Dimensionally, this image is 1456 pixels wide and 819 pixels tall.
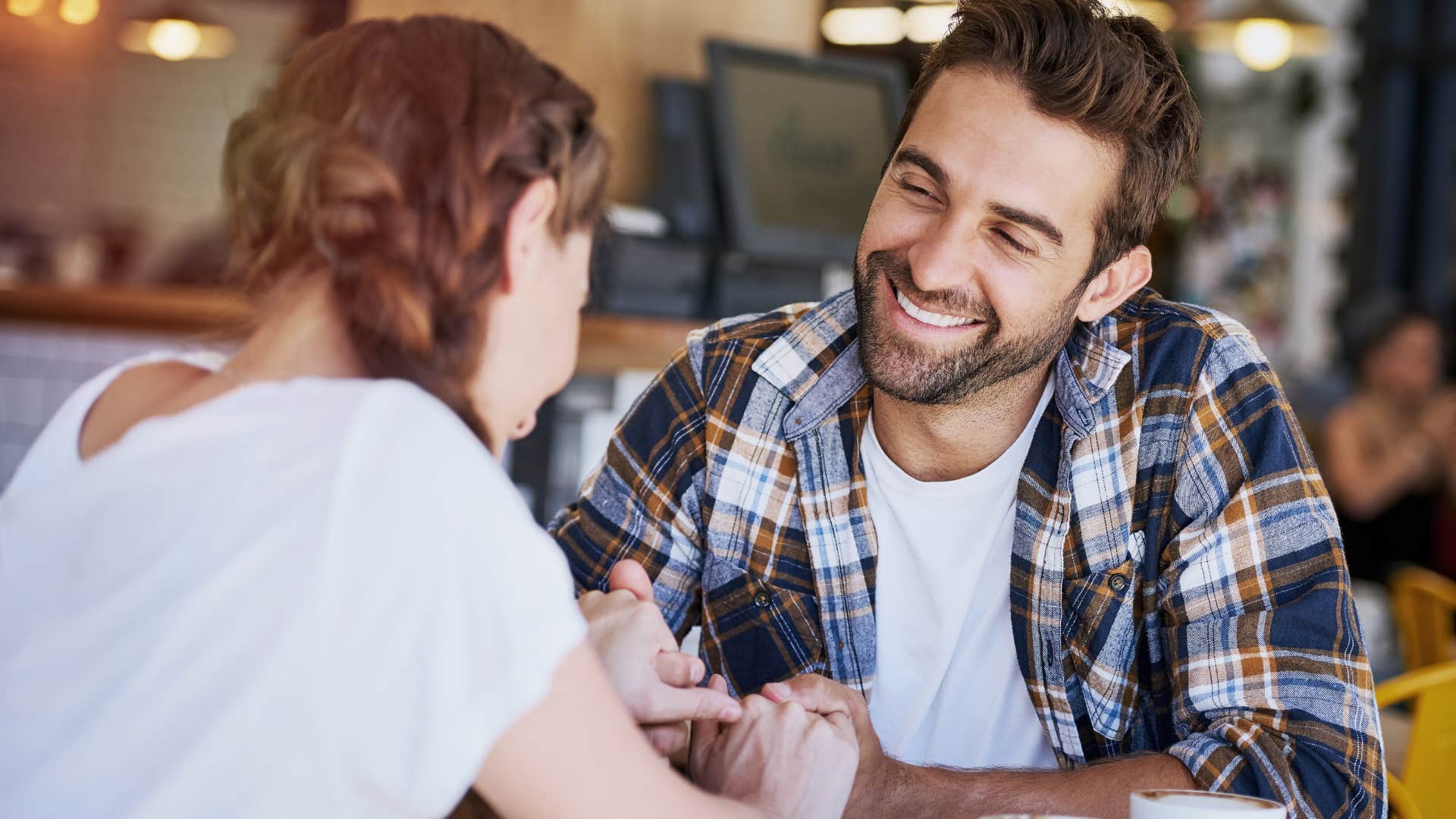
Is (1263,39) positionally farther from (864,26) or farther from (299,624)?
(299,624)

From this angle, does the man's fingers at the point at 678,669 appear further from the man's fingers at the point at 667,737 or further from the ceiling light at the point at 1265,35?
the ceiling light at the point at 1265,35

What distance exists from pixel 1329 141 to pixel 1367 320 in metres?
3.67

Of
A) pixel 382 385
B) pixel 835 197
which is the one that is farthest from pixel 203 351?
pixel 835 197

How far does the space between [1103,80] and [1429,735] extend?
82 cm

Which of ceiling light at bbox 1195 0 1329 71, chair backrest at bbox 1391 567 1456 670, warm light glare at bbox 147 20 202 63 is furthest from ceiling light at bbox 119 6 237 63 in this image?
chair backrest at bbox 1391 567 1456 670

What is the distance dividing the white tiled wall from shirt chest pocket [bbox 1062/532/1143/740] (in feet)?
11.6

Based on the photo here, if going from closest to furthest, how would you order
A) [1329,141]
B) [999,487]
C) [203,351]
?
[203,351], [999,487], [1329,141]

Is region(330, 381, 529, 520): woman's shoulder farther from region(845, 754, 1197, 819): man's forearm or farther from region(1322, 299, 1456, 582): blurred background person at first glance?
region(1322, 299, 1456, 582): blurred background person

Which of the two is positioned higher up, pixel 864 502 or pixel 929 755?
pixel 864 502

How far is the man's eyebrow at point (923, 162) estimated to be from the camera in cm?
164

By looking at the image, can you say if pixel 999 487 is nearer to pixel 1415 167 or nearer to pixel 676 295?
pixel 676 295

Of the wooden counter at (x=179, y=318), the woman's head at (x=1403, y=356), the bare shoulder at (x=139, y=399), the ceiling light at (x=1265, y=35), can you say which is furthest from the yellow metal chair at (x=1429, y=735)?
the ceiling light at (x=1265, y=35)

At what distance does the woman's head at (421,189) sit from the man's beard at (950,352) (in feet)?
2.35

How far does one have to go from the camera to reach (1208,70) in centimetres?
839
